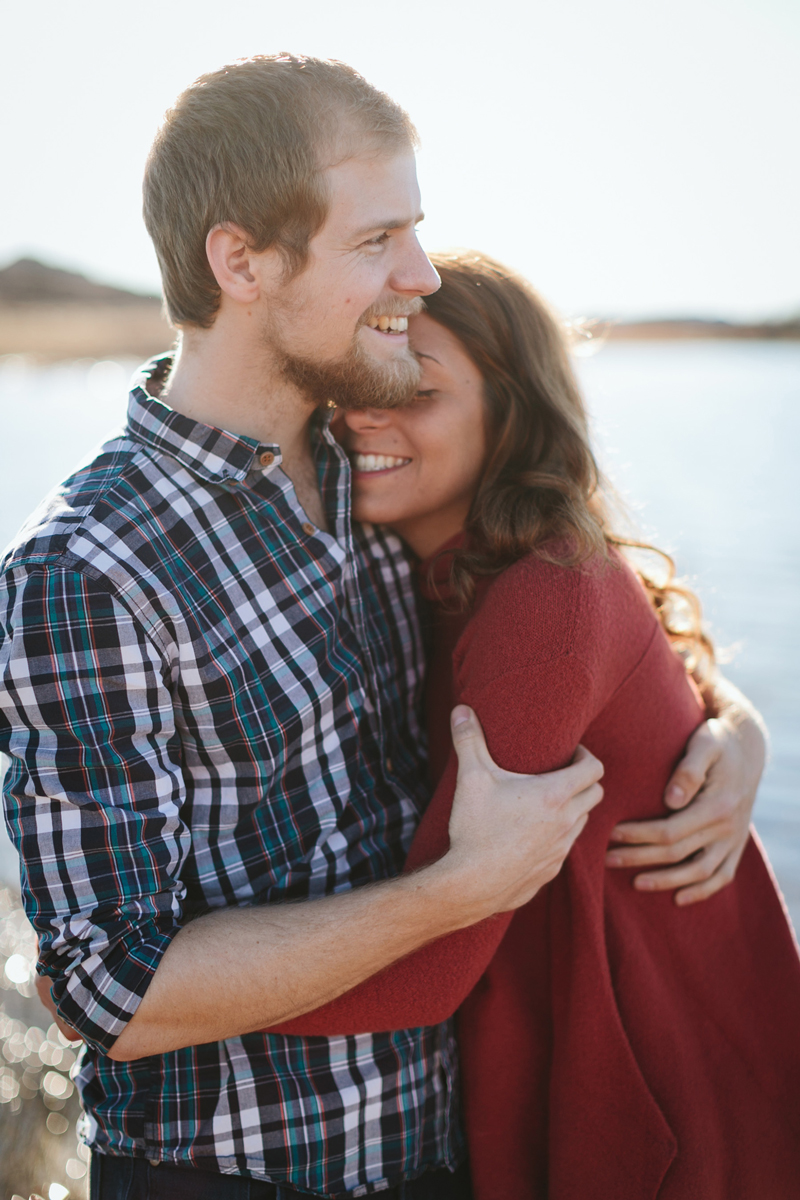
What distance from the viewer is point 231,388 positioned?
1593 millimetres

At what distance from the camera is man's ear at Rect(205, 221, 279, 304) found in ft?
5.17

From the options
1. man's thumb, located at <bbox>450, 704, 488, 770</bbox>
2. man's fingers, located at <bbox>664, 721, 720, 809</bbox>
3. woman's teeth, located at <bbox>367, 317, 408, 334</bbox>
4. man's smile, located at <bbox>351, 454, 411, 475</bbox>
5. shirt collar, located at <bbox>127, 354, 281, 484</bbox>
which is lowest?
man's fingers, located at <bbox>664, 721, 720, 809</bbox>

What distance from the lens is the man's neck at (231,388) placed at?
1.58m

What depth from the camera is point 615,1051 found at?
A: 4.89 ft

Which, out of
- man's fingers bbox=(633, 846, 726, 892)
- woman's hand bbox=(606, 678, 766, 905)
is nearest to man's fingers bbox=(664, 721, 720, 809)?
woman's hand bbox=(606, 678, 766, 905)

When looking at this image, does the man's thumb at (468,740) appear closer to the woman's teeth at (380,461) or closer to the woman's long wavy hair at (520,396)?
the woman's long wavy hair at (520,396)

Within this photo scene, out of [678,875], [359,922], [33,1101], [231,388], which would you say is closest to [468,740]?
[359,922]

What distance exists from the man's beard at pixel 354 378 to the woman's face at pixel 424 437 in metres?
0.14

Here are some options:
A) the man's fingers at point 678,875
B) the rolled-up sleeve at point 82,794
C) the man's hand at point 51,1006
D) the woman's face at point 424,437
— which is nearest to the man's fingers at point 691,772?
the man's fingers at point 678,875

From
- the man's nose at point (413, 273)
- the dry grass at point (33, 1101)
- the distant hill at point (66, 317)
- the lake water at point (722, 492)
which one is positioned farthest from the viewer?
the distant hill at point (66, 317)

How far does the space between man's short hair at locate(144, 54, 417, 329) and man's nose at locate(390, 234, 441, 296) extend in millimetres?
170

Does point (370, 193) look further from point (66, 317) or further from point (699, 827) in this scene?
Result: point (66, 317)

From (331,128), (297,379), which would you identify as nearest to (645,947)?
(297,379)

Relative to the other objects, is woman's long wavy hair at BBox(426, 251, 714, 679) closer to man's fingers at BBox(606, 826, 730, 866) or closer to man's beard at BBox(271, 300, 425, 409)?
man's beard at BBox(271, 300, 425, 409)
